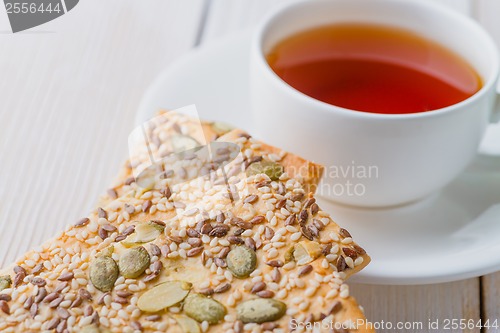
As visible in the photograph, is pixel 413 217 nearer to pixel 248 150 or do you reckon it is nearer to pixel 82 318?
pixel 248 150

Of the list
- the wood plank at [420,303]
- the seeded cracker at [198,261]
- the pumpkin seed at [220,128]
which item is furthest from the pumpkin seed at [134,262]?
the wood plank at [420,303]

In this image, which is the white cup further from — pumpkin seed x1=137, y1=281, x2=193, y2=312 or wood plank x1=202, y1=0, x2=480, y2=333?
pumpkin seed x1=137, y1=281, x2=193, y2=312

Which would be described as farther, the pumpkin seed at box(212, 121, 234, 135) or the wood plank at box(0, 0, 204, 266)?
the wood plank at box(0, 0, 204, 266)

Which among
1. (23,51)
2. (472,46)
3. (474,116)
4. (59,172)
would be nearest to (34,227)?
(59,172)

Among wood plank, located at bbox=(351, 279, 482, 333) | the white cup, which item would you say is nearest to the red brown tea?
the white cup

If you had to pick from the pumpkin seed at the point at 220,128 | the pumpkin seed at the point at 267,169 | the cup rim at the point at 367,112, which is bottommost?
the pumpkin seed at the point at 267,169

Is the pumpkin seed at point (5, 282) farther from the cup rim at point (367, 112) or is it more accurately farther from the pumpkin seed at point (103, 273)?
the cup rim at point (367, 112)

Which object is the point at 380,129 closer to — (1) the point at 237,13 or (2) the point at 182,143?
(2) the point at 182,143

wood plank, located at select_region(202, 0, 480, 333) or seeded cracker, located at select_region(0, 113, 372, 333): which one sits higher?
seeded cracker, located at select_region(0, 113, 372, 333)
